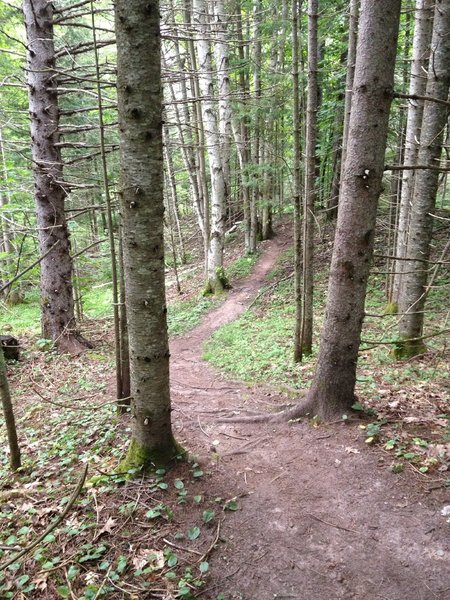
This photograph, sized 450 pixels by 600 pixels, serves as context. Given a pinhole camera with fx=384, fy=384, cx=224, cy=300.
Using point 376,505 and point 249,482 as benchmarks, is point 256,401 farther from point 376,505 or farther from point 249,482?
point 376,505

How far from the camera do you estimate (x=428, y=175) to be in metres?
6.27

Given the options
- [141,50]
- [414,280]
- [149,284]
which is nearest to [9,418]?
[149,284]

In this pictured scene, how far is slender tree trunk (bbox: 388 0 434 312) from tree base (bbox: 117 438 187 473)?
468cm

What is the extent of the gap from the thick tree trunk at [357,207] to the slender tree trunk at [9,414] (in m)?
3.44

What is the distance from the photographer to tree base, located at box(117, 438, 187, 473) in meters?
3.86

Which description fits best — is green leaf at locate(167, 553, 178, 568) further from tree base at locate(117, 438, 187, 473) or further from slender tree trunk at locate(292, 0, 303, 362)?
slender tree trunk at locate(292, 0, 303, 362)

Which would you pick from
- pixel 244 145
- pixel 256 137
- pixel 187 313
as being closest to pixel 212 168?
pixel 256 137

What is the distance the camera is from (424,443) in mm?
4023

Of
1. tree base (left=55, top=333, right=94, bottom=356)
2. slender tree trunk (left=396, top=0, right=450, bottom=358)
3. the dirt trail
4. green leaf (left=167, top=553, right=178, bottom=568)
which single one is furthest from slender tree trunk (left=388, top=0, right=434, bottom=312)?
tree base (left=55, top=333, right=94, bottom=356)

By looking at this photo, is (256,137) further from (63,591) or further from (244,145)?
(63,591)

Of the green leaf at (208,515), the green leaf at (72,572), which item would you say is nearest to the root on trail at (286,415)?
the green leaf at (208,515)

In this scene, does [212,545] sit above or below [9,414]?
below

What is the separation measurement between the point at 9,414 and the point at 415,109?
29.5 feet

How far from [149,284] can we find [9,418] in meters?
2.28
